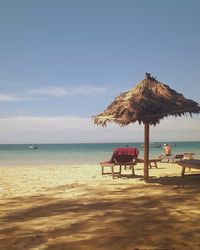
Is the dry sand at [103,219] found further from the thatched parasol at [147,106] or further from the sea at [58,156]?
the sea at [58,156]

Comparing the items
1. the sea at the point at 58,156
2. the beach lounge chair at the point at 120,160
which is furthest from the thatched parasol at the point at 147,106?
the sea at the point at 58,156

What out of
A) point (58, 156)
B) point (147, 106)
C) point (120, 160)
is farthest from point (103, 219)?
point (58, 156)

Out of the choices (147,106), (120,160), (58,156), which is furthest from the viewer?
(58,156)

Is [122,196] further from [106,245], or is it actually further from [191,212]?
[106,245]

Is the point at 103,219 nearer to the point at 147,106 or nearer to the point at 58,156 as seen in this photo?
the point at 147,106

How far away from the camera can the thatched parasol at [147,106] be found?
9.32 m

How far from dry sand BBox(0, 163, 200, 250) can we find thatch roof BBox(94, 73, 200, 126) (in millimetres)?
2062

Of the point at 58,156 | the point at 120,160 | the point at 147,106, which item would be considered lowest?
the point at 58,156

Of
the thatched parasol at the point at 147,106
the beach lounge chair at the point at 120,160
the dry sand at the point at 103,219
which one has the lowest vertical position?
the dry sand at the point at 103,219

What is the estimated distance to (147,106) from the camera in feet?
30.6

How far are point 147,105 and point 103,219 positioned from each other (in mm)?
4604

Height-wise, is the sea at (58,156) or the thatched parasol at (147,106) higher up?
the thatched parasol at (147,106)

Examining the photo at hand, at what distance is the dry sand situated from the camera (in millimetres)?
4227

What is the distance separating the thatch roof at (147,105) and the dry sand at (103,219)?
2062mm
